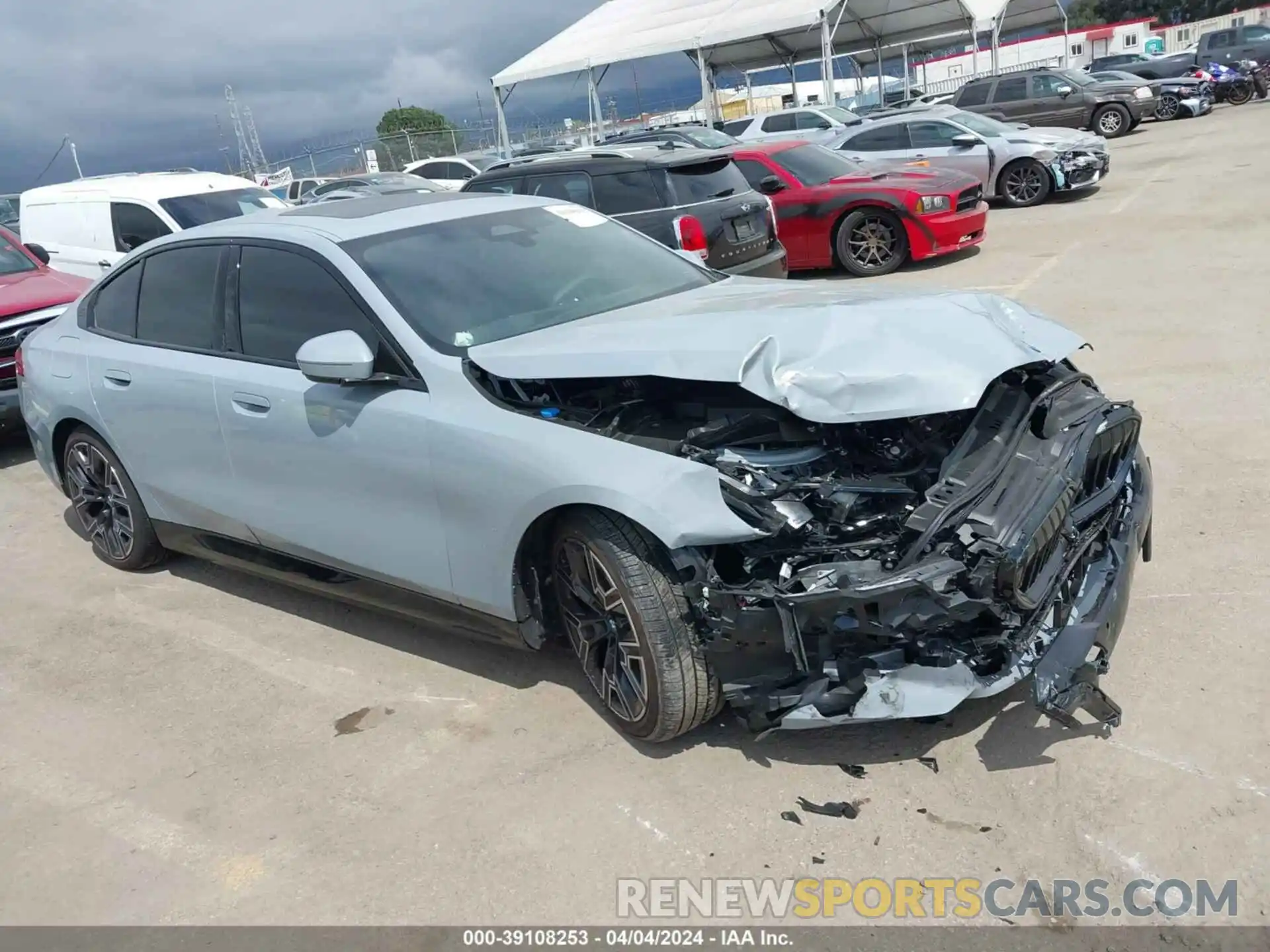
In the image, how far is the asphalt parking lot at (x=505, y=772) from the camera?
288 cm

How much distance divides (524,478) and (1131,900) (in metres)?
2.04

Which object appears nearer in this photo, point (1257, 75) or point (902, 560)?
point (902, 560)

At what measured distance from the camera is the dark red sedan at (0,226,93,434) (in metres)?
7.53

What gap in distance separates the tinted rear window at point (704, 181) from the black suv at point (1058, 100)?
42.8 feet

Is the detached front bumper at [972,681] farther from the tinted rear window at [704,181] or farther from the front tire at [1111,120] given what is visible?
the front tire at [1111,120]

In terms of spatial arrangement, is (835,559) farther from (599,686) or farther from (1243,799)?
(1243,799)

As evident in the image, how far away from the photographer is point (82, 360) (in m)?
5.09

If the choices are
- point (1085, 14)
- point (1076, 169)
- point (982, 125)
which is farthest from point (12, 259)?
point (1085, 14)

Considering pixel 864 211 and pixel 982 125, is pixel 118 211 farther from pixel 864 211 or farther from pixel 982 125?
pixel 982 125

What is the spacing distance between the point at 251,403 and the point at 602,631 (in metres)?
1.81

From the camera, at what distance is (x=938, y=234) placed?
1095cm

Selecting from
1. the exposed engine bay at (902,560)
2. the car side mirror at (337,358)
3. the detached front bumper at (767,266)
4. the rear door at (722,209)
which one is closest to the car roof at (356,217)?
the car side mirror at (337,358)

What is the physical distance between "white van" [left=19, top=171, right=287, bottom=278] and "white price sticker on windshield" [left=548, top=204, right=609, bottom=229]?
7311mm
